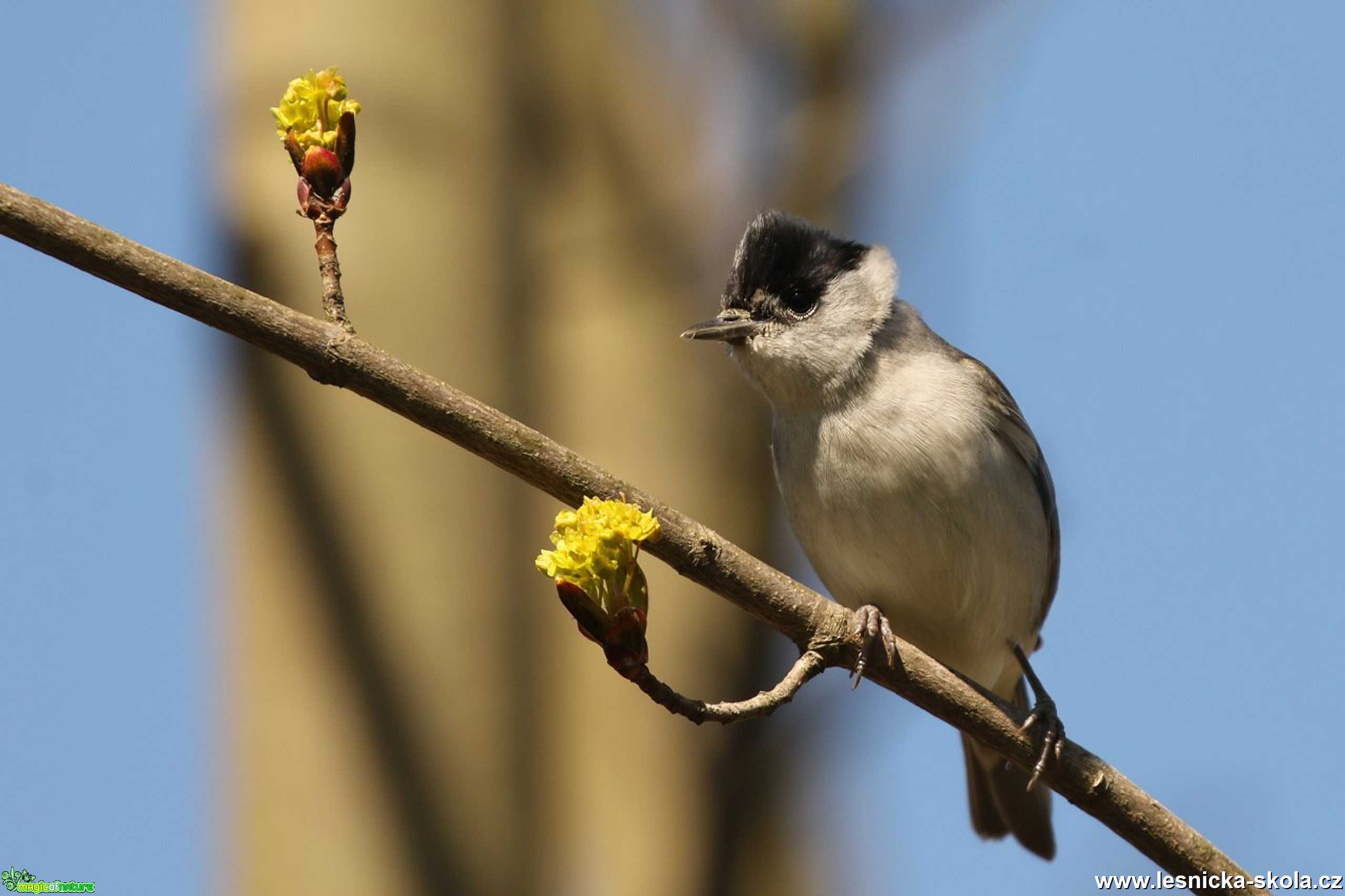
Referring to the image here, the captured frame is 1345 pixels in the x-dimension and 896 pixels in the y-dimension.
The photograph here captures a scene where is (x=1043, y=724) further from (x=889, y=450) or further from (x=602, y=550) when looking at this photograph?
(x=602, y=550)

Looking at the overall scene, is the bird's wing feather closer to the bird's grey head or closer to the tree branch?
the bird's grey head

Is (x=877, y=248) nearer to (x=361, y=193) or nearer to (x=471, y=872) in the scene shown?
(x=361, y=193)

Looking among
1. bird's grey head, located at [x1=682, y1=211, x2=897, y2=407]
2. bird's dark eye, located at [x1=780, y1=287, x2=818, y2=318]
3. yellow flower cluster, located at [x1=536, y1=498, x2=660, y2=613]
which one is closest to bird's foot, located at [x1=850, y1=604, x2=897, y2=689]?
yellow flower cluster, located at [x1=536, y1=498, x2=660, y2=613]

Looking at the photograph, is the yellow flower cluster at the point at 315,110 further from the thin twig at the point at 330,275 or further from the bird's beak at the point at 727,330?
the bird's beak at the point at 727,330

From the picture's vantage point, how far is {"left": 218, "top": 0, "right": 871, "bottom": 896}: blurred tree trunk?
14.7 ft

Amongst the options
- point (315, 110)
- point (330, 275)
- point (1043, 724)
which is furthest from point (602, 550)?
point (1043, 724)

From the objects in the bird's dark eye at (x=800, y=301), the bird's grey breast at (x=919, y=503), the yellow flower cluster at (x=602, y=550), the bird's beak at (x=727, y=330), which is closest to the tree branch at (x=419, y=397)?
the yellow flower cluster at (x=602, y=550)

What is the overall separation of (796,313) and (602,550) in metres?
2.12

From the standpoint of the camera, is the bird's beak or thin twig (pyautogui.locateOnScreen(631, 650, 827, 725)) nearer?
thin twig (pyautogui.locateOnScreen(631, 650, 827, 725))

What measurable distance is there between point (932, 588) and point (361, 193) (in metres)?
2.43

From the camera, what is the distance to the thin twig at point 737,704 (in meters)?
2.09

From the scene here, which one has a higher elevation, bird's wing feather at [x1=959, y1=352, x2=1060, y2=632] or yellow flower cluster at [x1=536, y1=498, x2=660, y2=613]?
bird's wing feather at [x1=959, y1=352, x2=1060, y2=632]

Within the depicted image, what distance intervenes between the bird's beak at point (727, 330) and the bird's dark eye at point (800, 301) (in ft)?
0.40

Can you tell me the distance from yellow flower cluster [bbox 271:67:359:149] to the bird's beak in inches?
63.3
